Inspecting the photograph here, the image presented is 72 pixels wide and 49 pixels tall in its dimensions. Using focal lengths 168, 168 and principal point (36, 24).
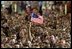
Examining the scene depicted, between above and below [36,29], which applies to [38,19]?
above

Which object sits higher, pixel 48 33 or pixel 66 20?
pixel 66 20

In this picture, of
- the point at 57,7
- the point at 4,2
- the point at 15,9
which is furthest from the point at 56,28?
the point at 4,2

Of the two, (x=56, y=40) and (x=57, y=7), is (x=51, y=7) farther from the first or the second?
(x=56, y=40)

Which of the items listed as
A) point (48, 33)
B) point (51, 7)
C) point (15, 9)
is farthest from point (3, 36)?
point (51, 7)

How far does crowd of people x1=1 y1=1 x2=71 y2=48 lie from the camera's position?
7.48 ft

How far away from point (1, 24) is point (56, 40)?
78 centimetres

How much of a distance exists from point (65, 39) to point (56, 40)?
12 centimetres

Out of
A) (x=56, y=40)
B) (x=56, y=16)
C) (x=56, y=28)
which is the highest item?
(x=56, y=16)

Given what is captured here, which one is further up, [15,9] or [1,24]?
[15,9]

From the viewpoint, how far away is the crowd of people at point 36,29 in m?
2.28

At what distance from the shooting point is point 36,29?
230 cm

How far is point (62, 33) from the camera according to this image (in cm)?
229

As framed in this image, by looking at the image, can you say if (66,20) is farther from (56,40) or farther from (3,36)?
(3,36)

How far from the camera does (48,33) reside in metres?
2.30
